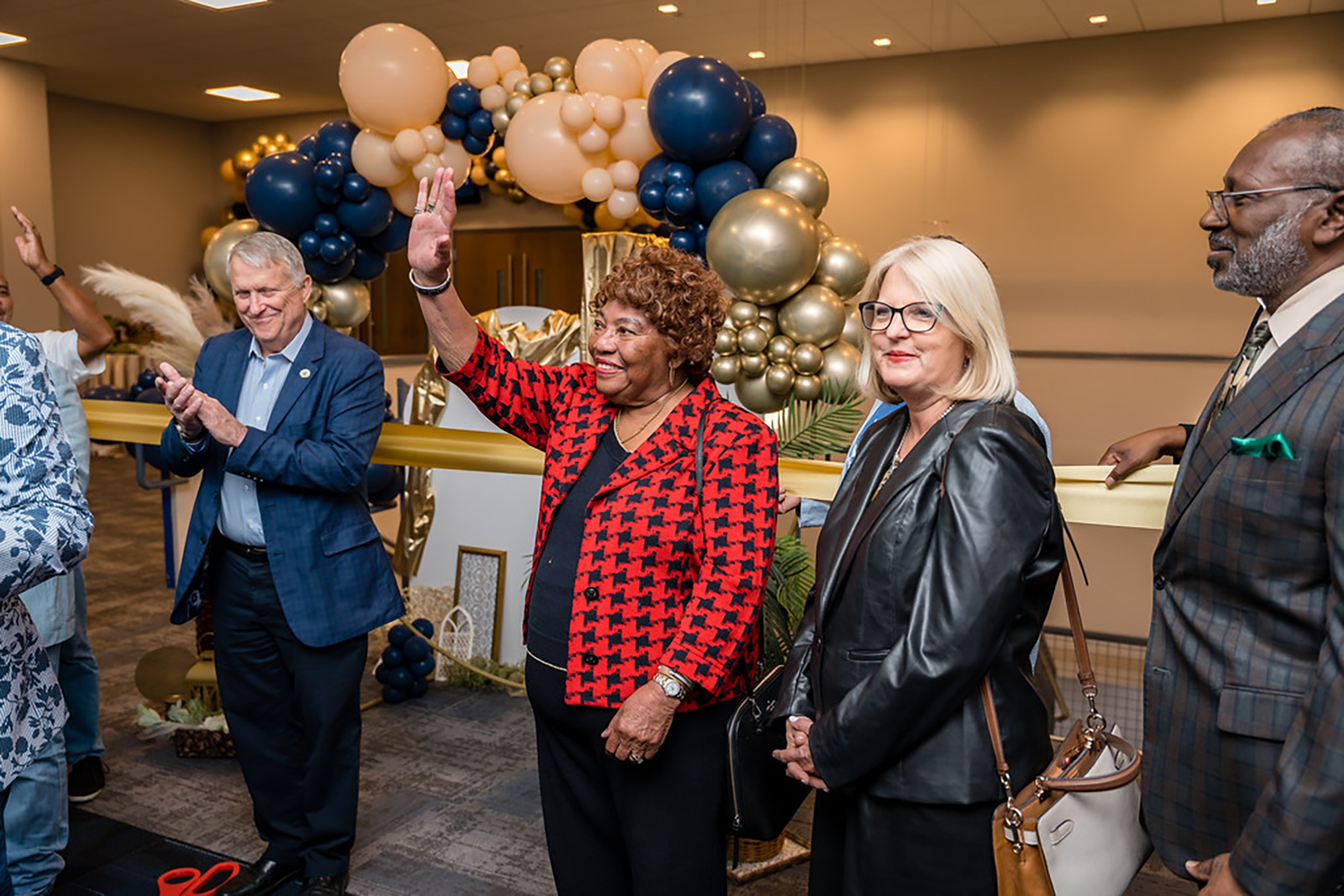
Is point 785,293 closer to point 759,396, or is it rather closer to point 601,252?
point 759,396

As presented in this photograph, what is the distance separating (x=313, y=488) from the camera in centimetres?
237

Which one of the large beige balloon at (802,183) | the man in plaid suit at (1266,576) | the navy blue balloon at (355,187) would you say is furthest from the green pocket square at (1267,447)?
the navy blue balloon at (355,187)

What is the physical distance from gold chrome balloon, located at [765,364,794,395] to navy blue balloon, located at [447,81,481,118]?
1.58 metres

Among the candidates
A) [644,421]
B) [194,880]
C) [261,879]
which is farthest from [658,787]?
[194,880]

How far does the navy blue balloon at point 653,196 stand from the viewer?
10.9 ft

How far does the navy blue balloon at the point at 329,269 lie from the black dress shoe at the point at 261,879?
2.10 meters

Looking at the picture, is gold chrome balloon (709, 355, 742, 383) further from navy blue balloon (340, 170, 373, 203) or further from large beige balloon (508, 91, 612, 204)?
navy blue balloon (340, 170, 373, 203)

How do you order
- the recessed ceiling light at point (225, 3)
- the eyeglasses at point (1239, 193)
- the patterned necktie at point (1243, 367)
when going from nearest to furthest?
the eyeglasses at point (1239, 193)
the patterned necktie at point (1243, 367)
the recessed ceiling light at point (225, 3)

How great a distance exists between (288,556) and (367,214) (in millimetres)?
1773

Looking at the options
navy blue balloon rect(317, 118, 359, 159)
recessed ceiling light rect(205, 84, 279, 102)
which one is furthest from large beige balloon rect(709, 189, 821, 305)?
recessed ceiling light rect(205, 84, 279, 102)

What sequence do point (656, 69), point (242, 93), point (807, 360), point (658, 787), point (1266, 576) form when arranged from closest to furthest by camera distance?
point (1266, 576) → point (658, 787) → point (807, 360) → point (656, 69) → point (242, 93)

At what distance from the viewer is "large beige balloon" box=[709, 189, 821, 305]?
2.96 meters

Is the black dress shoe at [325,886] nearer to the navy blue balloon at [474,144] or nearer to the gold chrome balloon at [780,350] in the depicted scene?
the gold chrome balloon at [780,350]

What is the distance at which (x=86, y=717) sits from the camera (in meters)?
3.17
